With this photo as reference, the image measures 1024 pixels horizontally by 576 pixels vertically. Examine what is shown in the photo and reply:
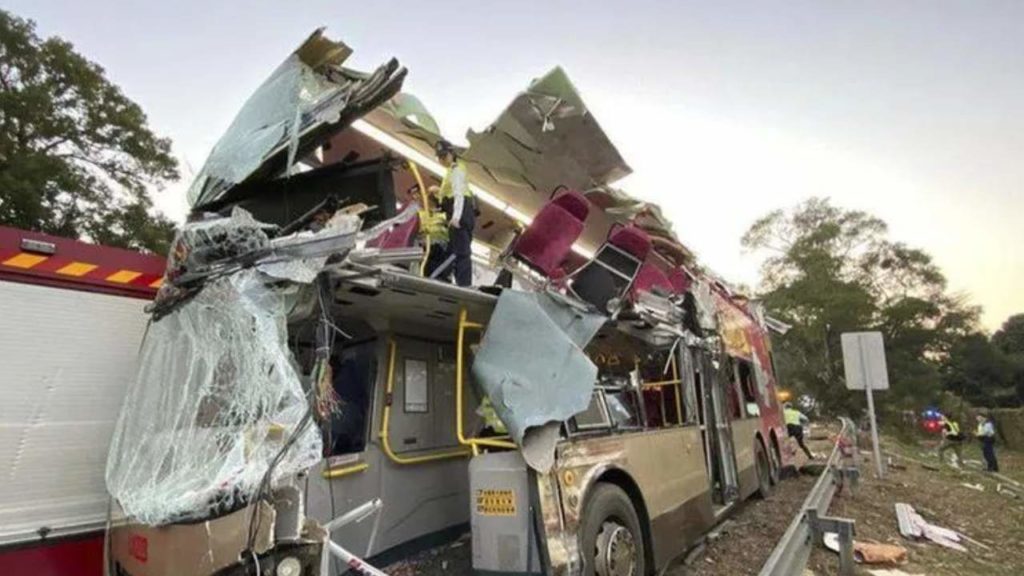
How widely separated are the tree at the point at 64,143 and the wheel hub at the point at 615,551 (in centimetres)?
1788

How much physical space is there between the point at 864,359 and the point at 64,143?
76.3 ft

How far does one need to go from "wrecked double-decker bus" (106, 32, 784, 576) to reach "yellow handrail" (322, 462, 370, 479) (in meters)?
0.01

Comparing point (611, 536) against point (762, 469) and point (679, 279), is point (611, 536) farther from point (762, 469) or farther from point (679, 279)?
point (762, 469)

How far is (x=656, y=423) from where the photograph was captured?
20.5ft

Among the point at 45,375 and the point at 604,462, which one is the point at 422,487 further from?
the point at 45,375

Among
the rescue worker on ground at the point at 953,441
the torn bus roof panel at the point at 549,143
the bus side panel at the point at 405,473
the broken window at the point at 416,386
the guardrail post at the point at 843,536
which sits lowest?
the rescue worker on ground at the point at 953,441

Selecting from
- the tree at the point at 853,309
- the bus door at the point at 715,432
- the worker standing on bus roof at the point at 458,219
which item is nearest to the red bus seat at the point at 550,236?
the worker standing on bus roof at the point at 458,219

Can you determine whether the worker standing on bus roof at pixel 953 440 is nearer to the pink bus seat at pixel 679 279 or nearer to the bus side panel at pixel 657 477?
the pink bus seat at pixel 679 279

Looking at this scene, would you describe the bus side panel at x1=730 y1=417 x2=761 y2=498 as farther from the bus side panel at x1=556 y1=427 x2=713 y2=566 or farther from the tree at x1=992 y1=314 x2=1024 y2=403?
the tree at x1=992 y1=314 x2=1024 y2=403

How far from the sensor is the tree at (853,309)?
119 ft

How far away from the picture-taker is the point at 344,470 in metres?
4.06

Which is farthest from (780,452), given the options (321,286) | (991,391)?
(991,391)

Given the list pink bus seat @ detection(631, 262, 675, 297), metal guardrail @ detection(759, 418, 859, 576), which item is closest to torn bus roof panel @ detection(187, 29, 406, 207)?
pink bus seat @ detection(631, 262, 675, 297)

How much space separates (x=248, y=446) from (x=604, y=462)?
254cm
